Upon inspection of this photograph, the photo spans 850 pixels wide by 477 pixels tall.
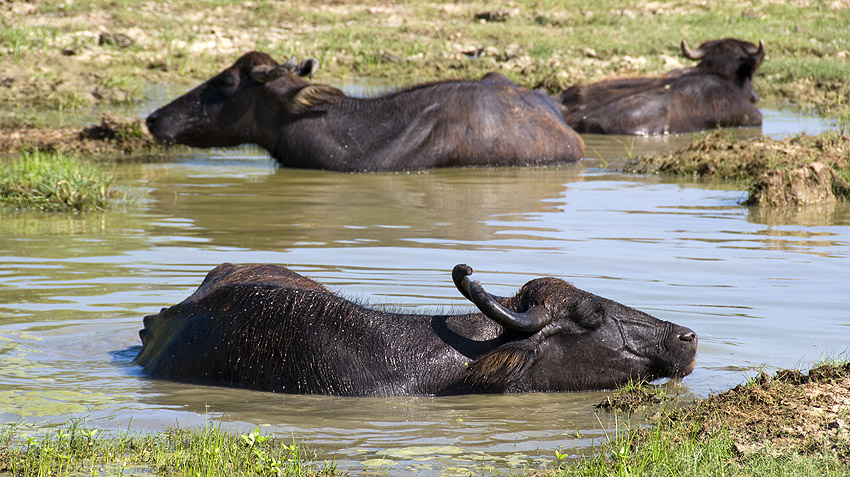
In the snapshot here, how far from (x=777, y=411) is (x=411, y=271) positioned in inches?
127

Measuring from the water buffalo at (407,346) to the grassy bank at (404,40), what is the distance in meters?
9.55

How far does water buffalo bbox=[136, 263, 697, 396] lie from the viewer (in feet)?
17.8

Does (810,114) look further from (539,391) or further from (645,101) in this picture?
(539,391)

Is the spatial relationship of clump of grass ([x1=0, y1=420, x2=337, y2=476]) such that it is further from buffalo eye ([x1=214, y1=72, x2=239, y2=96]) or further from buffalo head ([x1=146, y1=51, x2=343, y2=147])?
buffalo eye ([x1=214, y1=72, x2=239, y2=96])

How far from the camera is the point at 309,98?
12.7 metres

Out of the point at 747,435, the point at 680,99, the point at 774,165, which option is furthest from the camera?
the point at 680,99

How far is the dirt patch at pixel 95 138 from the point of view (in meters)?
12.8

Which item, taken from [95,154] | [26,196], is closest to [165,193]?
[26,196]

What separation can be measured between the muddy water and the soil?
31cm

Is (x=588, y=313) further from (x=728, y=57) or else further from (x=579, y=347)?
(x=728, y=57)

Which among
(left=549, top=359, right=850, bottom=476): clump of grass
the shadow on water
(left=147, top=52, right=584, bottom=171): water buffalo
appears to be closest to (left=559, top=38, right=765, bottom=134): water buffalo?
(left=147, top=52, right=584, bottom=171): water buffalo

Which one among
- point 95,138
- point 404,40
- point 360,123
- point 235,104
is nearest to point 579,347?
point 360,123

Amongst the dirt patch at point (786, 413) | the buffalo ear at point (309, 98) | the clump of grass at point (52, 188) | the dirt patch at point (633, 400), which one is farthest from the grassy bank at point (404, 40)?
the dirt patch at point (786, 413)

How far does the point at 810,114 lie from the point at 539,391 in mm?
12731
